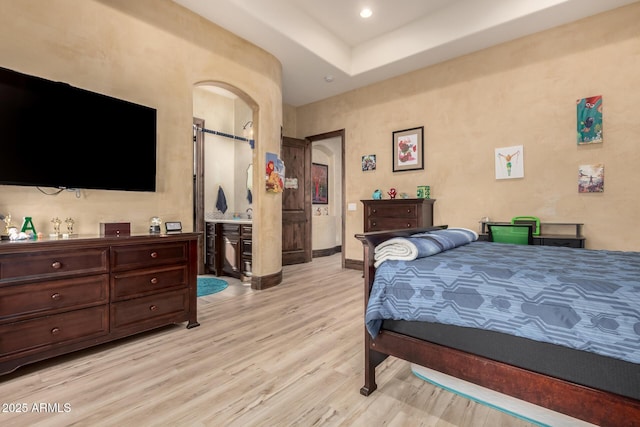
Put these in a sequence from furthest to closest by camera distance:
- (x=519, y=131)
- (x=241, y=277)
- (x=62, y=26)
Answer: (x=241, y=277)
(x=519, y=131)
(x=62, y=26)

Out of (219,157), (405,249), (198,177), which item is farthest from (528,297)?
(219,157)

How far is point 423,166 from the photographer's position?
4.66 metres

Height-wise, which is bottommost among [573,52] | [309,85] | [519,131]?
[519,131]

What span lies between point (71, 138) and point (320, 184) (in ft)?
17.7

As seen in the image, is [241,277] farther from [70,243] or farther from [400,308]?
[400,308]

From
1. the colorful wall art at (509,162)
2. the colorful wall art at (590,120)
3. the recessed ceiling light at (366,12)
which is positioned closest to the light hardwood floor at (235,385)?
the colorful wall art at (509,162)

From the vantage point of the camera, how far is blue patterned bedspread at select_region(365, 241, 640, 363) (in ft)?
3.59

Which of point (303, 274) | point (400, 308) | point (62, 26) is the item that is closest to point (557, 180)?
point (400, 308)

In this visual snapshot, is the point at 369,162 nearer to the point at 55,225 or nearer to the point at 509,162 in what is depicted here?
the point at 509,162

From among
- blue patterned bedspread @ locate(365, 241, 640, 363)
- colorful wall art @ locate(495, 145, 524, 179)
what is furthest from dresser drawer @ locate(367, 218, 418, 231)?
blue patterned bedspread @ locate(365, 241, 640, 363)

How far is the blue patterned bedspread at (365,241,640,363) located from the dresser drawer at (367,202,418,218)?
8.00 feet

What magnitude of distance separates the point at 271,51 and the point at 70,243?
3440 mm

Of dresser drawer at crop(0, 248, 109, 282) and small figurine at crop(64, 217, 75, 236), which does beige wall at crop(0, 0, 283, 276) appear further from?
dresser drawer at crop(0, 248, 109, 282)

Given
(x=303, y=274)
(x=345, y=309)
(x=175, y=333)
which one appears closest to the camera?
(x=175, y=333)
